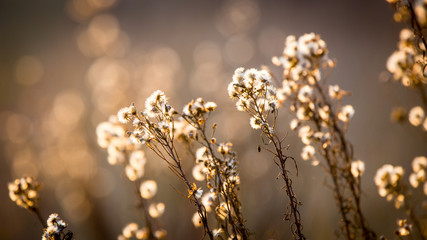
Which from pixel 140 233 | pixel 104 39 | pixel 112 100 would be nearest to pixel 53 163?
pixel 112 100

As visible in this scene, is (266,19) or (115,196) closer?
(115,196)

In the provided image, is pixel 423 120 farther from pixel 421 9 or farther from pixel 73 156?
pixel 73 156

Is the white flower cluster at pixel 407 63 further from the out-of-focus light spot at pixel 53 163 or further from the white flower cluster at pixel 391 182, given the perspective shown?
the out-of-focus light spot at pixel 53 163

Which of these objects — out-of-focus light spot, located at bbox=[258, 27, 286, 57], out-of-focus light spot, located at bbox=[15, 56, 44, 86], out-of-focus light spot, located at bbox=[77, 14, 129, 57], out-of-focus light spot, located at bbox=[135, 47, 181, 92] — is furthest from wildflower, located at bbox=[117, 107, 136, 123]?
out-of-focus light spot, located at bbox=[15, 56, 44, 86]

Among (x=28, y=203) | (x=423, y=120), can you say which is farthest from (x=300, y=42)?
(x=28, y=203)

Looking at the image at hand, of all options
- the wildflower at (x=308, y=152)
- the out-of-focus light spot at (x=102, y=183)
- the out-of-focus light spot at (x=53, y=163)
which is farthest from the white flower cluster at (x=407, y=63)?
the out-of-focus light spot at (x=53, y=163)

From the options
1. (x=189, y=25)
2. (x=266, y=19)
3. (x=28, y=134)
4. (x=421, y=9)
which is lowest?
(x=421, y=9)
